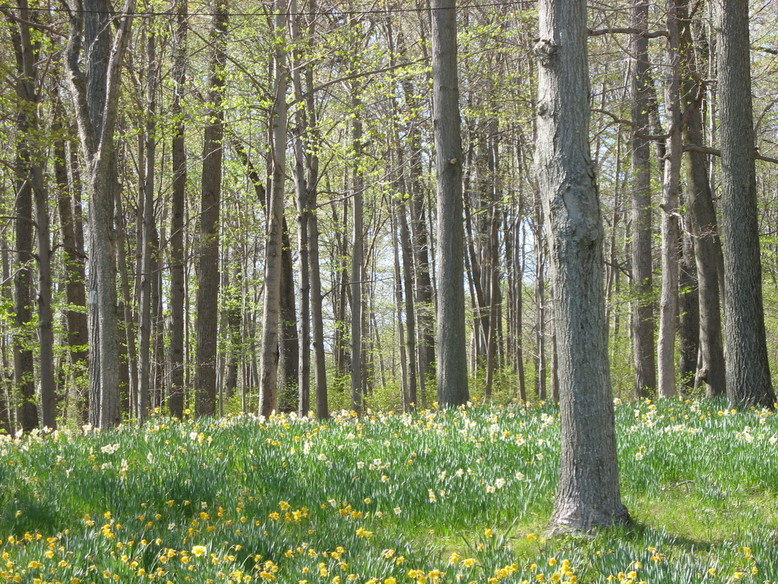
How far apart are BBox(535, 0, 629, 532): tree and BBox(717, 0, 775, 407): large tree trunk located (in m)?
4.92

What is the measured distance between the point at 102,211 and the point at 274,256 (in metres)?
2.36

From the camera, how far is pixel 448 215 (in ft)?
32.1

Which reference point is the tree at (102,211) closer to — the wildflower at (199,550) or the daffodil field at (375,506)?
the daffodil field at (375,506)

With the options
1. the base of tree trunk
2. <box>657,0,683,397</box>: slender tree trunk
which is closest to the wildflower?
the base of tree trunk

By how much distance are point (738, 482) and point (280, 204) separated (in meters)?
7.09

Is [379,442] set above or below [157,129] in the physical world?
below

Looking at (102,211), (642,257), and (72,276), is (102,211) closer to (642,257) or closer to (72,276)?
(72,276)

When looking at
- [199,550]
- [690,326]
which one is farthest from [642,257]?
[199,550]

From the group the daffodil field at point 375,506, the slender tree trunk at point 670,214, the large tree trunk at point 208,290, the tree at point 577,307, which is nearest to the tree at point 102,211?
the daffodil field at point 375,506

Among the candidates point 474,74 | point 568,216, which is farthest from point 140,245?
point 568,216

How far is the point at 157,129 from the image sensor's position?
1363cm

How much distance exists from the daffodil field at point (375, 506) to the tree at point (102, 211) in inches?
62.0

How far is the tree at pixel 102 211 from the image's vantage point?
8.55 metres

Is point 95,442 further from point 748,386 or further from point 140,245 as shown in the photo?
point 140,245
